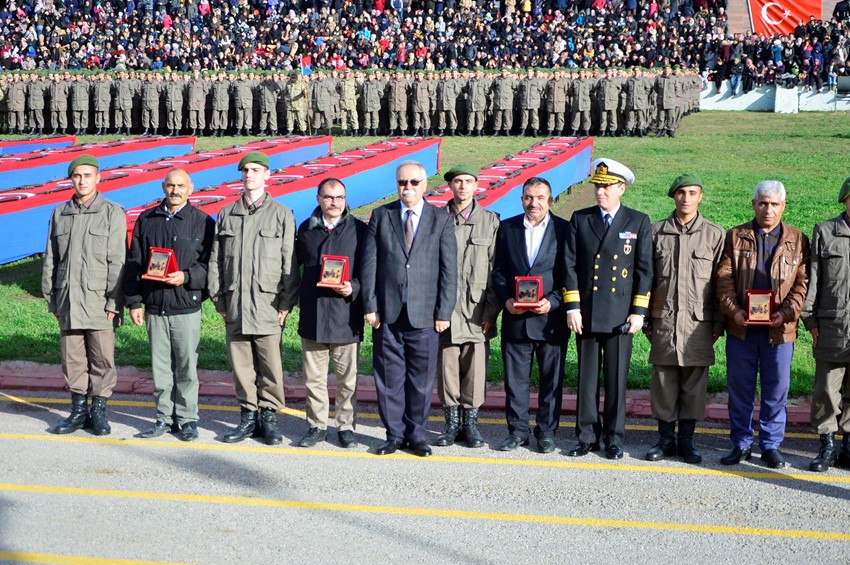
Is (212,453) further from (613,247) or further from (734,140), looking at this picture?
(734,140)

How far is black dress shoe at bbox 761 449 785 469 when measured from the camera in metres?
7.01

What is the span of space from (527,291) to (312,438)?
168 cm

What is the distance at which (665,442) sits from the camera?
7254 mm

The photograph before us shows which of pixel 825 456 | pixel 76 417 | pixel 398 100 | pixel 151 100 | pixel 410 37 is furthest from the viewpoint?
pixel 410 37

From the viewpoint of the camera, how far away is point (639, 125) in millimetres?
25781

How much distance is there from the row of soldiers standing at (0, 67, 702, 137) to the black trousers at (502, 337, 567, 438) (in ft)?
61.2

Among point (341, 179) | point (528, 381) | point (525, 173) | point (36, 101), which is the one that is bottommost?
point (528, 381)

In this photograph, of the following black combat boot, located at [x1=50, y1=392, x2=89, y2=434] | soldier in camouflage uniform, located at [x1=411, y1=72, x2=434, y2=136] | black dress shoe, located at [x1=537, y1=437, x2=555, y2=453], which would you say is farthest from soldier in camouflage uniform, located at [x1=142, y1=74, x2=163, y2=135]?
black dress shoe, located at [x1=537, y1=437, x2=555, y2=453]

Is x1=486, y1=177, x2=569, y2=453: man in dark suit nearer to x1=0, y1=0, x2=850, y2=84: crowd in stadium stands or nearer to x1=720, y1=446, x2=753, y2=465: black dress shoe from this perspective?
x1=720, y1=446, x2=753, y2=465: black dress shoe

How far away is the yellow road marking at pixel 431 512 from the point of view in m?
5.98

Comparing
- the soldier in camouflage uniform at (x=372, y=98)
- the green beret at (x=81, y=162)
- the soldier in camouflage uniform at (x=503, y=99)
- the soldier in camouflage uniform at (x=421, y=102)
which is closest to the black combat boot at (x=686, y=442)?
the green beret at (x=81, y=162)

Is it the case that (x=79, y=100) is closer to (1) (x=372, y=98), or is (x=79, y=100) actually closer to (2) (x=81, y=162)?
(1) (x=372, y=98)

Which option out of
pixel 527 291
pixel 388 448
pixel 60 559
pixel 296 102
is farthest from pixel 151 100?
pixel 60 559

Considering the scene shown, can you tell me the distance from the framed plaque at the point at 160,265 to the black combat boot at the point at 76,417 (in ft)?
3.52
